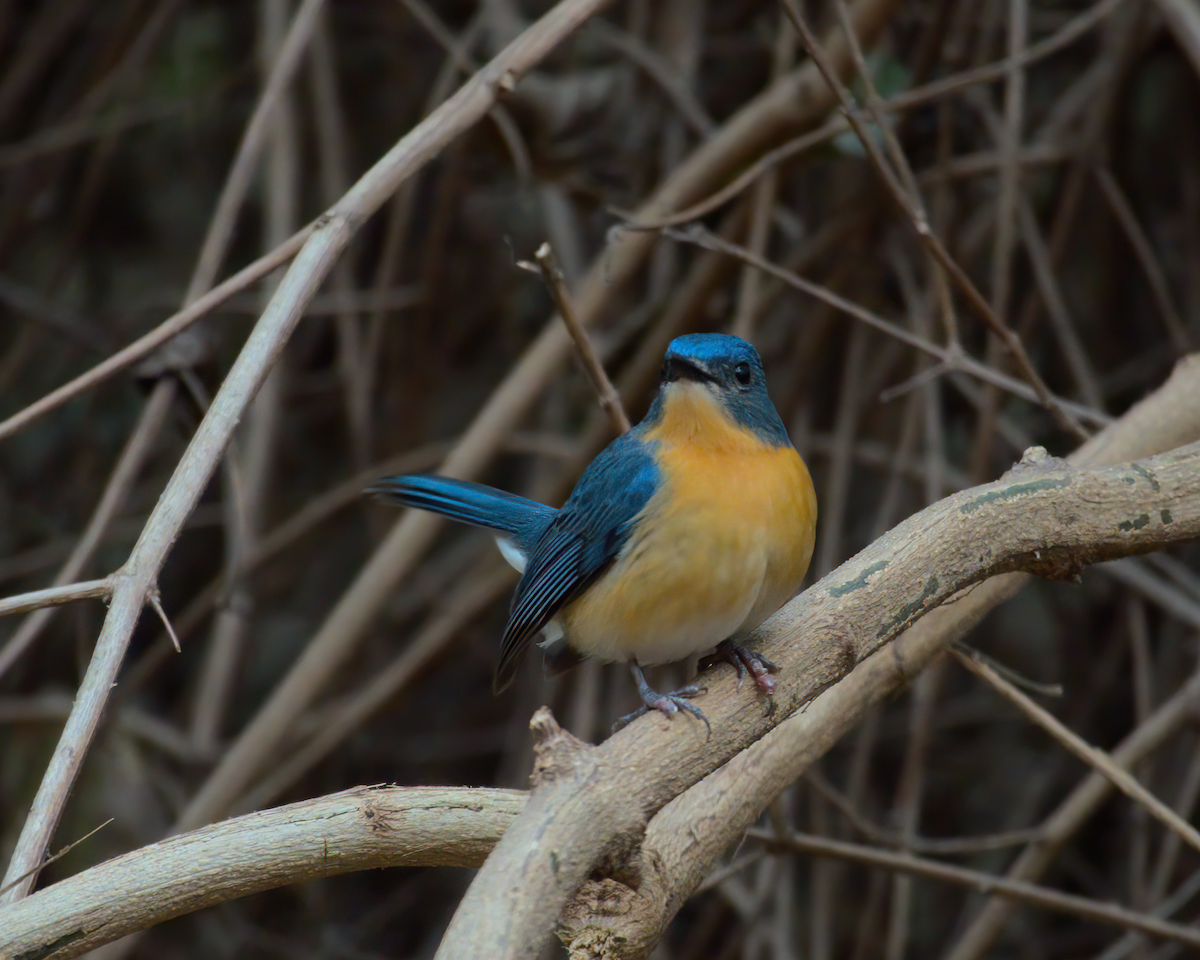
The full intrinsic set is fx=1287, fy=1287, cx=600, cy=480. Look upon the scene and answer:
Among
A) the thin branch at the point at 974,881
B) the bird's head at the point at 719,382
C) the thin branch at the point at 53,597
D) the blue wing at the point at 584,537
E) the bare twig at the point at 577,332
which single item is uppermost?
the bare twig at the point at 577,332

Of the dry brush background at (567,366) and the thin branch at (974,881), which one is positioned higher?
the dry brush background at (567,366)

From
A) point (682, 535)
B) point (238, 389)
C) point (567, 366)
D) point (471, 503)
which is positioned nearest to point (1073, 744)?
point (682, 535)

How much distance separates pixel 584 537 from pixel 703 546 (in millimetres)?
383

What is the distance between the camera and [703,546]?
249cm

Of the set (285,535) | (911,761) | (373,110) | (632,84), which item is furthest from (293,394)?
(911,761)

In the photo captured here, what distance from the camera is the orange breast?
247 cm

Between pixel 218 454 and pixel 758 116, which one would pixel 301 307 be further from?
pixel 758 116

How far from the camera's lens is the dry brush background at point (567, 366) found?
400cm

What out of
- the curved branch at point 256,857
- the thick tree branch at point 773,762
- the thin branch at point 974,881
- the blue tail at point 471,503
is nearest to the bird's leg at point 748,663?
the thick tree branch at point 773,762

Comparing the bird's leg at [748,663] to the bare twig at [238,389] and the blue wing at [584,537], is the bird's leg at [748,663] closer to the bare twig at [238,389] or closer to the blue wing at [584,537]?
the blue wing at [584,537]

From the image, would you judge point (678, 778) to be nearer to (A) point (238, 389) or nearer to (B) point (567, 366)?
(A) point (238, 389)

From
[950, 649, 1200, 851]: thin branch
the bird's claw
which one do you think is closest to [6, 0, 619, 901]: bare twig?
the bird's claw

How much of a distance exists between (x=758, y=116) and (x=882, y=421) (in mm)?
1431

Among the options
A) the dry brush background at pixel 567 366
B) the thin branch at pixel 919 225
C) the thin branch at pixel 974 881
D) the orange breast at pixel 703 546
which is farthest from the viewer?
the dry brush background at pixel 567 366
